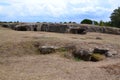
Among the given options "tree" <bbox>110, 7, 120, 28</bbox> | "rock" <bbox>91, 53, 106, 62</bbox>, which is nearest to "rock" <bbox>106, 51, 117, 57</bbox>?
"rock" <bbox>91, 53, 106, 62</bbox>

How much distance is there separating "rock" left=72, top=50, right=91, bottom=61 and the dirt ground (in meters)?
0.89

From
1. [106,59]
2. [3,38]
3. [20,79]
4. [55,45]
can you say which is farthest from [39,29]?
[20,79]

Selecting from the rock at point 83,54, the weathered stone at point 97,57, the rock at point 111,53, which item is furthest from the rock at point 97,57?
the rock at point 111,53

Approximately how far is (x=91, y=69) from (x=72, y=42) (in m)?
5.94

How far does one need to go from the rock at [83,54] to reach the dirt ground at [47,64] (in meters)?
0.89

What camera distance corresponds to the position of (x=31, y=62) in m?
17.2

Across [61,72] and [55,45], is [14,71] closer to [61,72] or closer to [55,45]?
[61,72]

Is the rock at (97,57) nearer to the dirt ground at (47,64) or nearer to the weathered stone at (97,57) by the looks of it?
the weathered stone at (97,57)

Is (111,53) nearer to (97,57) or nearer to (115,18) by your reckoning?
(97,57)

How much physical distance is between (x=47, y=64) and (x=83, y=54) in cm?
331

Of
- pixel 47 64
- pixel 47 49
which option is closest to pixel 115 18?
pixel 47 49

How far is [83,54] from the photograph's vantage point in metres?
19.4

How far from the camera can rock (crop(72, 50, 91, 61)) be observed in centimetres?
1916

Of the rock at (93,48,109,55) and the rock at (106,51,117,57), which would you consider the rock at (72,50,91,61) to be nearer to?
the rock at (93,48,109,55)
